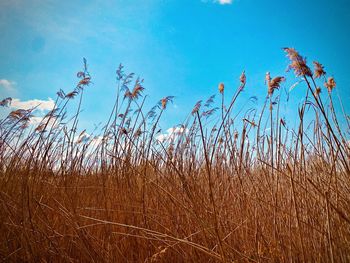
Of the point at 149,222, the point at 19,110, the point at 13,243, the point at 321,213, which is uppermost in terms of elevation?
the point at 19,110

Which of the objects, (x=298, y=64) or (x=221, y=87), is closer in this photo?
Answer: (x=298, y=64)

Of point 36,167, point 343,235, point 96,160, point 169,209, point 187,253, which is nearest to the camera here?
point 343,235

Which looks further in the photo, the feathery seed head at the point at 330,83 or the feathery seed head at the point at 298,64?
the feathery seed head at the point at 330,83

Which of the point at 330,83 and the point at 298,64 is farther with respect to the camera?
the point at 330,83

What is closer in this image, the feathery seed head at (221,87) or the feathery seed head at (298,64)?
the feathery seed head at (298,64)

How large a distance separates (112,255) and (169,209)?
1.59 ft

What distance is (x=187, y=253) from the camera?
1.61 m

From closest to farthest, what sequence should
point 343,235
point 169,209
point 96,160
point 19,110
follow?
point 343,235, point 169,209, point 96,160, point 19,110

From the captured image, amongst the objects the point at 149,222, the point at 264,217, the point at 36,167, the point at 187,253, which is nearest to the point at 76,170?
the point at 36,167

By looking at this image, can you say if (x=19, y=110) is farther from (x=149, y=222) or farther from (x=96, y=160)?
(x=149, y=222)

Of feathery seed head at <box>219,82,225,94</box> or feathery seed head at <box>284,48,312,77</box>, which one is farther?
feathery seed head at <box>219,82,225,94</box>

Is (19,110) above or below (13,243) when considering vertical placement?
above

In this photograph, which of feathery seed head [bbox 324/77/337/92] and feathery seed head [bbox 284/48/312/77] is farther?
feathery seed head [bbox 324/77/337/92]

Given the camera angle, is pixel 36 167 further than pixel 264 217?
Yes
